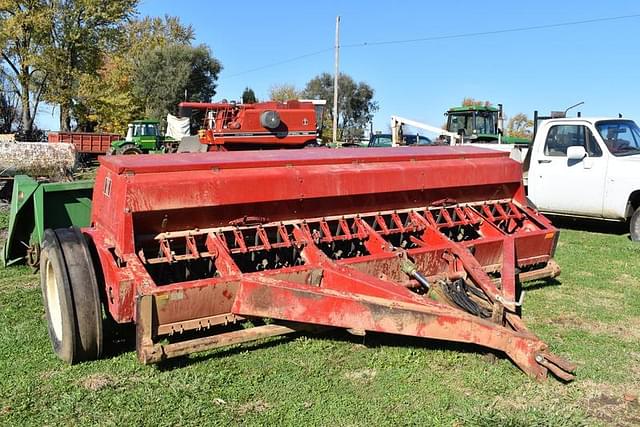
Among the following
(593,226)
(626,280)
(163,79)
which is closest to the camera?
(626,280)

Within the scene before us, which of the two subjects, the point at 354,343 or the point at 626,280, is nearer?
the point at 354,343

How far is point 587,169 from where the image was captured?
9.24 meters

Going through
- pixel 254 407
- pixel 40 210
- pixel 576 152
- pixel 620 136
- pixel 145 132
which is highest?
pixel 145 132

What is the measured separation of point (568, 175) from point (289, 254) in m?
5.99

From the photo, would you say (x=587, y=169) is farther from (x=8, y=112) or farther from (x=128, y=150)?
(x=8, y=112)

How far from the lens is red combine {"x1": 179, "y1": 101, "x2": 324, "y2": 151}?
16.4m

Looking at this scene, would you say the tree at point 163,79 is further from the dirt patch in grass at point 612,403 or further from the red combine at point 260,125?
the dirt patch in grass at point 612,403

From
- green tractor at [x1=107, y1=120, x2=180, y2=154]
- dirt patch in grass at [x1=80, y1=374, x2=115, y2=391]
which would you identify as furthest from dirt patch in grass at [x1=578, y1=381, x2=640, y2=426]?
green tractor at [x1=107, y1=120, x2=180, y2=154]

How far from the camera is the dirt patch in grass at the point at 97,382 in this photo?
383 centimetres

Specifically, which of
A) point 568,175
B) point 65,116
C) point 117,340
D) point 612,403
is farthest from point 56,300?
point 65,116

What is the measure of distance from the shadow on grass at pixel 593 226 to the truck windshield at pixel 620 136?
133 cm

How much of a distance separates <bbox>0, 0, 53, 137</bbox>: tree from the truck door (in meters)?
31.5

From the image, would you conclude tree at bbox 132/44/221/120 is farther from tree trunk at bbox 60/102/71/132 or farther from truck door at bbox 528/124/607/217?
truck door at bbox 528/124/607/217

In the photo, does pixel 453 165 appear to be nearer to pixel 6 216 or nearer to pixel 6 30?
pixel 6 216
